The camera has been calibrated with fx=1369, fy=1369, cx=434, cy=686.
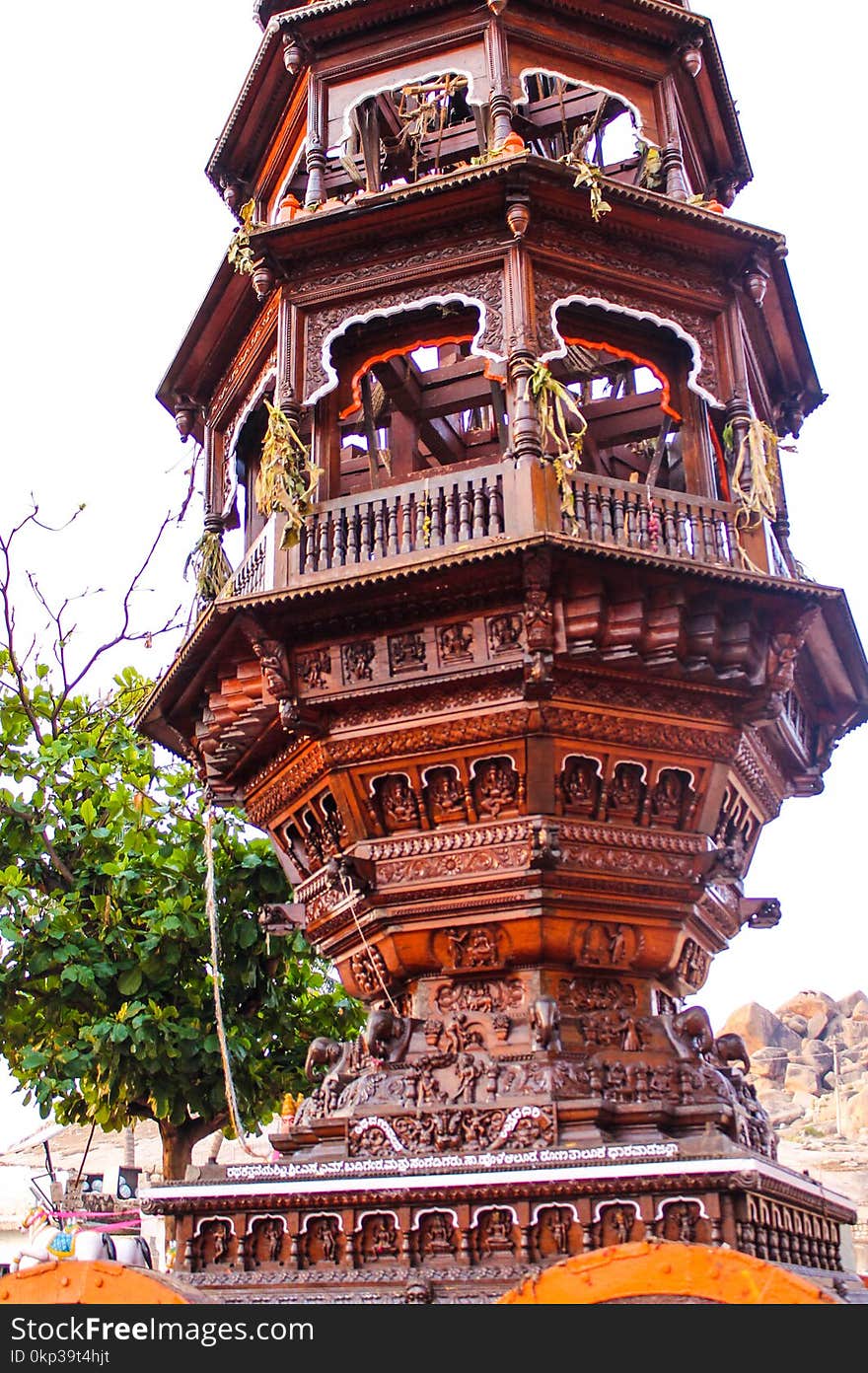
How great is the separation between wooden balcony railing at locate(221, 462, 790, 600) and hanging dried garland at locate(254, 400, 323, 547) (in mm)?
99

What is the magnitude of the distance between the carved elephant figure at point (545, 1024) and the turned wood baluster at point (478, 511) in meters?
3.25

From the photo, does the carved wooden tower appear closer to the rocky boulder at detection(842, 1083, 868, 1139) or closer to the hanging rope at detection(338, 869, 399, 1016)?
the hanging rope at detection(338, 869, 399, 1016)

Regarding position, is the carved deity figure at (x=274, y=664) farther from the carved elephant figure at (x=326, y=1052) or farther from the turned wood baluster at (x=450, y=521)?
the carved elephant figure at (x=326, y=1052)

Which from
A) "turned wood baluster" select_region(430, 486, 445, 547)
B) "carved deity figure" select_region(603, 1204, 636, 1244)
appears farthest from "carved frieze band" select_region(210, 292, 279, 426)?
"carved deity figure" select_region(603, 1204, 636, 1244)

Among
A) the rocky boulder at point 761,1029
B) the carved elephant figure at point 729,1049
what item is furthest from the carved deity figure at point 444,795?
the rocky boulder at point 761,1029

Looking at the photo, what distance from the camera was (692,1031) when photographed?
9.72 metres

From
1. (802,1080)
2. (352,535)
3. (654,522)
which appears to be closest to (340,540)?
(352,535)

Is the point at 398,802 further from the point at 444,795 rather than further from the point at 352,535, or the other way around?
the point at 352,535

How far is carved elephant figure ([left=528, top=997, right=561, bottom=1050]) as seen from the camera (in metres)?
9.27

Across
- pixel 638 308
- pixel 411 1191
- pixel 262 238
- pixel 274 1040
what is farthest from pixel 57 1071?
pixel 638 308

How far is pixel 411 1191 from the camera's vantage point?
28.8 ft

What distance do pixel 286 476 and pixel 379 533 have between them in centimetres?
91

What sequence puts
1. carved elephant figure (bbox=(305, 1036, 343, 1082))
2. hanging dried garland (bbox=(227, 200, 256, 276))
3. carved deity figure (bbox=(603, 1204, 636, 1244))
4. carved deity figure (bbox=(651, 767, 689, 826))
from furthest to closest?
hanging dried garland (bbox=(227, 200, 256, 276)) → carved elephant figure (bbox=(305, 1036, 343, 1082)) → carved deity figure (bbox=(651, 767, 689, 826)) → carved deity figure (bbox=(603, 1204, 636, 1244))

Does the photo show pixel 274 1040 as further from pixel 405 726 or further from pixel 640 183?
pixel 640 183
